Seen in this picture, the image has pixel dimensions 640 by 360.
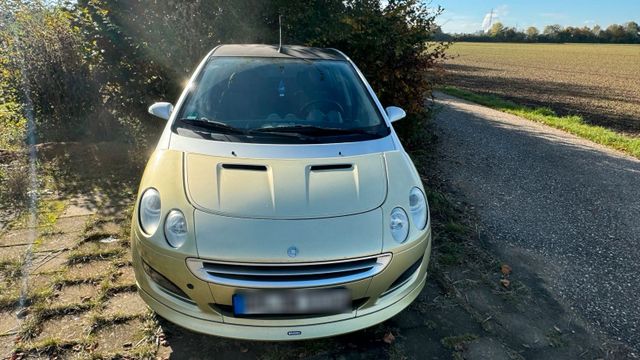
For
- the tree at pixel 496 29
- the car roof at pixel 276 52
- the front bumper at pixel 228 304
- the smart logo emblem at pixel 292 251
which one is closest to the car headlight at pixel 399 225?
the front bumper at pixel 228 304

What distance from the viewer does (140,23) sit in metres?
5.45

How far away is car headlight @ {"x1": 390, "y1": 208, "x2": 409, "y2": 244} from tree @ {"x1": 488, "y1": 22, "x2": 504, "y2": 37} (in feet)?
334

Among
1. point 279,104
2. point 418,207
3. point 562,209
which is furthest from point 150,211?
point 562,209

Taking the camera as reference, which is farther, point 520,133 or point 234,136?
point 520,133

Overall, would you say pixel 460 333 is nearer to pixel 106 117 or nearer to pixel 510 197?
pixel 510 197

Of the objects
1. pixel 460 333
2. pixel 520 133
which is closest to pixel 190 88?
pixel 460 333

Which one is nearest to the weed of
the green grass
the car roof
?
the car roof

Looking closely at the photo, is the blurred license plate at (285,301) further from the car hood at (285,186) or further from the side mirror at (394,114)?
the side mirror at (394,114)

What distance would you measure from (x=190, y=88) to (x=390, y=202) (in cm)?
178

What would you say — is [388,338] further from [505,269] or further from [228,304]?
[505,269]

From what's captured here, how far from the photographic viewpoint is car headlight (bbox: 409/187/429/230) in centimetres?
236

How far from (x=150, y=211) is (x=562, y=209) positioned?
14.3 ft

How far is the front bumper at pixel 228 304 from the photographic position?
2.00 meters

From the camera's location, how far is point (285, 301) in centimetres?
198
